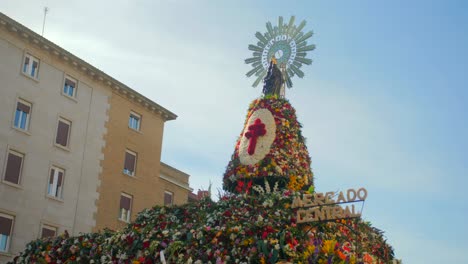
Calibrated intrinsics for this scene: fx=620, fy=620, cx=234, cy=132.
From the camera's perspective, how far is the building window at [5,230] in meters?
25.6

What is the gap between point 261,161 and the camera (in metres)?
16.2

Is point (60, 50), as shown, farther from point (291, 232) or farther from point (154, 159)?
point (291, 232)

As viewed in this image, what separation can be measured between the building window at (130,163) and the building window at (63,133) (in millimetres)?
4017

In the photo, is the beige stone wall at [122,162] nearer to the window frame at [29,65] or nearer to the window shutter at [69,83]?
the window shutter at [69,83]

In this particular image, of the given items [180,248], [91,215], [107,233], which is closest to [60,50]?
[91,215]

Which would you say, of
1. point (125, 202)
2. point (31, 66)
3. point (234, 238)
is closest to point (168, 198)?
point (125, 202)

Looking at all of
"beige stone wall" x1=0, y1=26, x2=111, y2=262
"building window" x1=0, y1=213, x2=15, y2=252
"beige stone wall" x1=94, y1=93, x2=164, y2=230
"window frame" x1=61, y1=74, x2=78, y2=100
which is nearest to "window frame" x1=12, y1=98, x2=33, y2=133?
"beige stone wall" x1=0, y1=26, x2=111, y2=262

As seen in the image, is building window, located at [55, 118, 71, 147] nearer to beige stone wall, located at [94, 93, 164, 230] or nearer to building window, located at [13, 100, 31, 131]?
building window, located at [13, 100, 31, 131]

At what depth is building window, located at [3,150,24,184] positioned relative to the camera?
2631cm

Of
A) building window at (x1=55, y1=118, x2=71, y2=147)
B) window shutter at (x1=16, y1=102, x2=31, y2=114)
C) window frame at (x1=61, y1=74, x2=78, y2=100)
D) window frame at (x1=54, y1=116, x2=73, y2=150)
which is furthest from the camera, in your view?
window frame at (x1=61, y1=74, x2=78, y2=100)

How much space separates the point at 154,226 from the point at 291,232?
3800 mm

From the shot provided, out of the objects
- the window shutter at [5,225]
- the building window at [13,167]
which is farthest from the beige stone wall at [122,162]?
the window shutter at [5,225]

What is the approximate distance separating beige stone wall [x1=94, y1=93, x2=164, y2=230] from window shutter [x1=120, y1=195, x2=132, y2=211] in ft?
0.85

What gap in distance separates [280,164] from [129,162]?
1808 cm
